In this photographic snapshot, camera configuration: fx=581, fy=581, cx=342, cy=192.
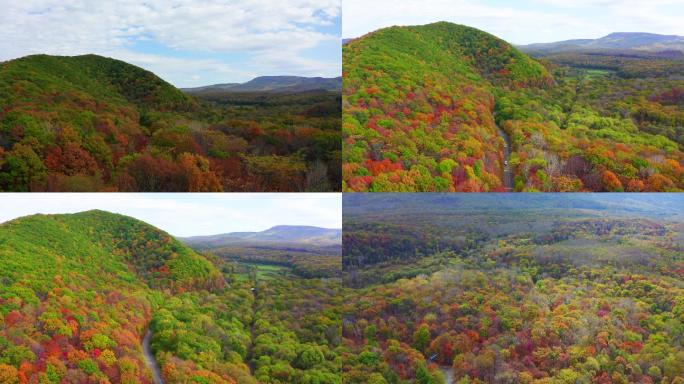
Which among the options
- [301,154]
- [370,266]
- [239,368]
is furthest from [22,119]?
[370,266]

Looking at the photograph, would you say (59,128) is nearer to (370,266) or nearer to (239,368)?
(239,368)

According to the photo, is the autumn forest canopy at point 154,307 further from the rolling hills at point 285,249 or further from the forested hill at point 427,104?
the forested hill at point 427,104

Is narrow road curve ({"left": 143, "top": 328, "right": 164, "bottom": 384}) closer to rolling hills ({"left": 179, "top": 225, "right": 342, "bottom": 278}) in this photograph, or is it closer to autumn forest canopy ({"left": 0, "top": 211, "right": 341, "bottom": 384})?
autumn forest canopy ({"left": 0, "top": 211, "right": 341, "bottom": 384})

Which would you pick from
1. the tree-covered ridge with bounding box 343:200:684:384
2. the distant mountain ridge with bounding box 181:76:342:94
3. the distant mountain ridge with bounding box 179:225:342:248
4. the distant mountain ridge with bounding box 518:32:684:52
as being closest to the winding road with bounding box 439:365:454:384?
the tree-covered ridge with bounding box 343:200:684:384

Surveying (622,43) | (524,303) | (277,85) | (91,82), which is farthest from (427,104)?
(91,82)

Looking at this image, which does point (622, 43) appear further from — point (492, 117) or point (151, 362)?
point (151, 362)

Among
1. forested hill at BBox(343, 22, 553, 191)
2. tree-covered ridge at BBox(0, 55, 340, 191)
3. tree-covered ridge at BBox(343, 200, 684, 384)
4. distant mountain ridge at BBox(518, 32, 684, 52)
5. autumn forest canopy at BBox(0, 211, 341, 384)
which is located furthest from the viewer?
distant mountain ridge at BBox(518, 32, 684, 52)
